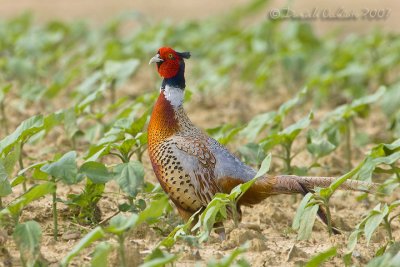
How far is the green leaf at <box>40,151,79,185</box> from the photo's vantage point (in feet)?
17.4

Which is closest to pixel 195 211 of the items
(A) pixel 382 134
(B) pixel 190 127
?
(B) pixel 190 127

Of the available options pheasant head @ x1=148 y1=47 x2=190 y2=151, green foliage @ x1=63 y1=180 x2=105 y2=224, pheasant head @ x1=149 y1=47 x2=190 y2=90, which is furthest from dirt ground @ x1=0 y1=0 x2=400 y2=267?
pheasant head @ x1=149 y1=47 x2=190 y2=90

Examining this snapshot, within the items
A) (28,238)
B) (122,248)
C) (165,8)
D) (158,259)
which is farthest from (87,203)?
(165,8)

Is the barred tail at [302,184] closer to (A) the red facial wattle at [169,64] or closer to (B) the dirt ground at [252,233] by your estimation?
(B) the dirt ground at [252,233]

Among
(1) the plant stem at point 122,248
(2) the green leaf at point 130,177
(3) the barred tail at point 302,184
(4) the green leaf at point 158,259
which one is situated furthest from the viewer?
(3) the barred tail at point 302,184

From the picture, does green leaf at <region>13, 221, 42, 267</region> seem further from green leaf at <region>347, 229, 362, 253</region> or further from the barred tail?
the barred tail

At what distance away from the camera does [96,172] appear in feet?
18.2

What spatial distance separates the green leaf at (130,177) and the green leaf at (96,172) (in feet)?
0.39

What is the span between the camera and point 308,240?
5.82 m

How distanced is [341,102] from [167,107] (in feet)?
14.5

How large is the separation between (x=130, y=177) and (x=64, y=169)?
502 millimetres

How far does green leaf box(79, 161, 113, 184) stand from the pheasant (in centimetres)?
50

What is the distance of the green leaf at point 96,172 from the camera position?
5.52 m

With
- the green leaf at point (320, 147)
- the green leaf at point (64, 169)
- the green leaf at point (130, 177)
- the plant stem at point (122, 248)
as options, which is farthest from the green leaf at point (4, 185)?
the green leaf at point (320, 147)
